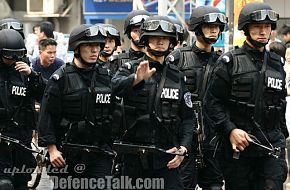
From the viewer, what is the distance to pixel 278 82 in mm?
7738

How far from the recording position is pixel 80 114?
312 inches

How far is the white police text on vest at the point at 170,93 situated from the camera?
24.3ft

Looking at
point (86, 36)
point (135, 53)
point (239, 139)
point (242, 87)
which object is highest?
point (86, 36)

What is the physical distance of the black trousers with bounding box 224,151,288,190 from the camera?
25.1 ft

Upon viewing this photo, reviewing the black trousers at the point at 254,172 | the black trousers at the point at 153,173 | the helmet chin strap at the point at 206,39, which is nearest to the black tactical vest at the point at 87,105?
the black trousers at the point at 153,173

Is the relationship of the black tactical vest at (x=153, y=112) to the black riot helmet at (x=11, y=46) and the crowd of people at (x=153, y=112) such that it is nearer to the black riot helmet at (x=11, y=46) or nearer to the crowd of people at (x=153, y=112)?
the crowd of people at (x=153, y=112)

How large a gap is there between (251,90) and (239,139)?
442 millimetres

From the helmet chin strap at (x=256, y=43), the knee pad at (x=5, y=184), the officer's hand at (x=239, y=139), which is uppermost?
the helmet chin strap at (x=256, y=43)

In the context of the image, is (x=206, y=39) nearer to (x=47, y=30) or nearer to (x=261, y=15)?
(x=261, y=15)

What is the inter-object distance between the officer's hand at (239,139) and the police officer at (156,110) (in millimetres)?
394

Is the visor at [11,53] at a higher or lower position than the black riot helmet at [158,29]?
lower

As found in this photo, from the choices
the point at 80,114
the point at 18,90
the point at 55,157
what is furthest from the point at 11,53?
the point at 55,157

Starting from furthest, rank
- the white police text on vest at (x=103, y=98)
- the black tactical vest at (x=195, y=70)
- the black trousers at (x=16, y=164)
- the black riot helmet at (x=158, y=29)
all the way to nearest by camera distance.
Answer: the black tactical vest at (x=195, y=70) < the black trousers at (x=16, y=164) < the white police text on vest at (x=103, y=98) < the black riot helmet at (x=158, y=29)

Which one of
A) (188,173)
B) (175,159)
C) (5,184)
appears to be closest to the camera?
(175,159)
